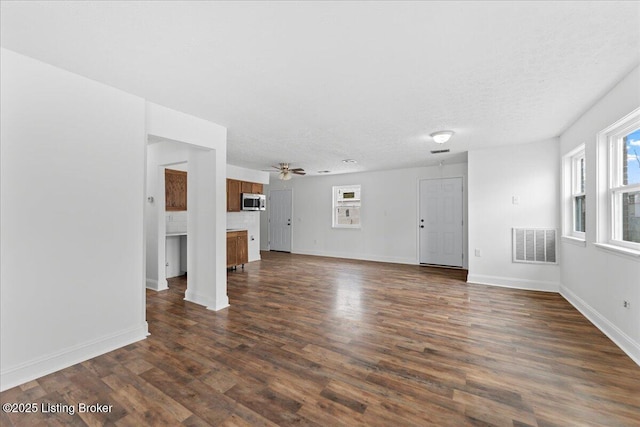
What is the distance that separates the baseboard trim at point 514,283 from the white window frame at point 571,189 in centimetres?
88

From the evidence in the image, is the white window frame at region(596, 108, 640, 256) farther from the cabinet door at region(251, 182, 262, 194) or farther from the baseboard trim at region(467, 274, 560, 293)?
the cabinet door at region(251, 182, 262, 194)

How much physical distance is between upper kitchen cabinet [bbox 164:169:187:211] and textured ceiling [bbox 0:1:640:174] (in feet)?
7.15

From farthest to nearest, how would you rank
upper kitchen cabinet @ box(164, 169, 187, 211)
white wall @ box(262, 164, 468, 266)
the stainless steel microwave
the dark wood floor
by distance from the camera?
white wall @ box(262, 164, 468, 266) → the stainless steel microwave → upper kitchen cabinet @ box(164, 169, 187, 211) → the dark wood floor

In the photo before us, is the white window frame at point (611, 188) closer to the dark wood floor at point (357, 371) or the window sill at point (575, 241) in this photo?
the window sill at point (575, 241)

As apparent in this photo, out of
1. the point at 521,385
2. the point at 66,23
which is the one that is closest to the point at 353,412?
the point at 521,385

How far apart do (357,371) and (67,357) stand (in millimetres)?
2436

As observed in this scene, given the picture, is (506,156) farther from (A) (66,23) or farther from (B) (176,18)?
(A) (66,23)

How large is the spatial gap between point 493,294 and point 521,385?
262 cm

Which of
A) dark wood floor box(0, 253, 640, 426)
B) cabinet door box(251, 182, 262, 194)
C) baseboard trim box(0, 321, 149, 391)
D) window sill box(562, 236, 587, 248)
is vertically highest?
cabinet door box(251, 182, 262, 194)

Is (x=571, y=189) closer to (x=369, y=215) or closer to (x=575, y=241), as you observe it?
(x=575, y=241)

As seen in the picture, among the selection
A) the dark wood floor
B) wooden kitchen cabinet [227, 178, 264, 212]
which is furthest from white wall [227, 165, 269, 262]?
the dark wood floor

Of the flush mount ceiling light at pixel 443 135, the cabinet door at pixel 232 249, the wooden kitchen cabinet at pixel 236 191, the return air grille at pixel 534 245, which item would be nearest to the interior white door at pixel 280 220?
the wooden kitchen cabinet at pixel 236 191

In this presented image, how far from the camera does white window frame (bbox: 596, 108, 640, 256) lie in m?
2.73

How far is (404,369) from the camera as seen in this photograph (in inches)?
88.5
